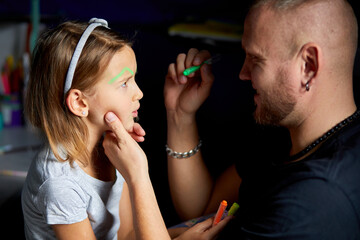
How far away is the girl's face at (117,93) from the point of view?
38.0 inches

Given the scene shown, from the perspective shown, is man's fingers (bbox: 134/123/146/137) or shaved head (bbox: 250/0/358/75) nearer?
shaved head (bbox: 250/0/358/75)

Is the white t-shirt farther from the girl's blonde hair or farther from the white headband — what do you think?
the white headband

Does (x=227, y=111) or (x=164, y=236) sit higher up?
(x=227, y=111)

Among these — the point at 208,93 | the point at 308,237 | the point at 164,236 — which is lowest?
the point at 164,236

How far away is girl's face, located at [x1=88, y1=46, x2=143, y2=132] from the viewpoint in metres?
0.96

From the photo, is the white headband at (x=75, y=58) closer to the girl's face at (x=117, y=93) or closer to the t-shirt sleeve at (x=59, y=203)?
the girl's face at (x=117, y=93)

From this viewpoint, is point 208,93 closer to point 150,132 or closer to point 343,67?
point 150,132

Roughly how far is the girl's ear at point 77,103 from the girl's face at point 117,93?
0.05 feet

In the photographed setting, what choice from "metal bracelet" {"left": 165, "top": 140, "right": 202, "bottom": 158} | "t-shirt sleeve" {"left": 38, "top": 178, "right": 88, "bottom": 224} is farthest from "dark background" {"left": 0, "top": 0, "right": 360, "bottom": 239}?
"t-shirt sleeve" {"left": 38, "top": 178, "right": 88, "bottom": 224}

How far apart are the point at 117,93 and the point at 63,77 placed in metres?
0.14

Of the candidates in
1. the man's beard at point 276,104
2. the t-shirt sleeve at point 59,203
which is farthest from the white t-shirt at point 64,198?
the man's beard at point 276,104

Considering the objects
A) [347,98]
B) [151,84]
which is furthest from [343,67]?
[151,84]

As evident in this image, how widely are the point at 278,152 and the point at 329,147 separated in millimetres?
273

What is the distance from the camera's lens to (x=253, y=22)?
3.12ft
